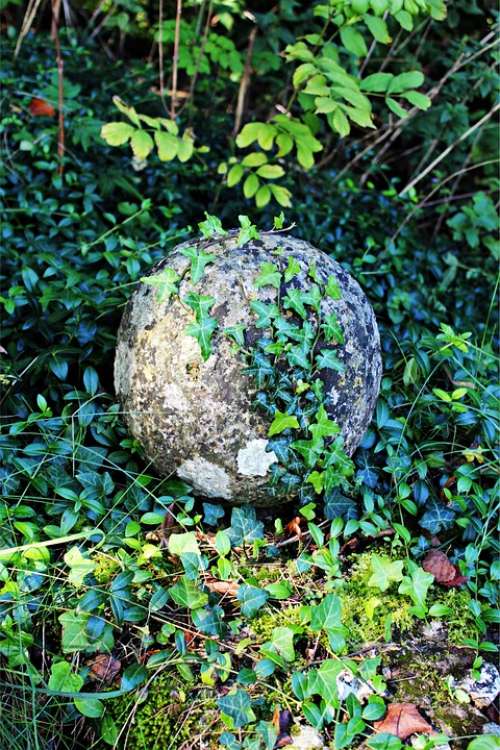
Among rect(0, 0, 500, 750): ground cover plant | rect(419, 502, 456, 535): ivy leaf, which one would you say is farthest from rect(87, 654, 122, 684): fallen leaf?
rect(419, 502, 456, 535): ivy leaf

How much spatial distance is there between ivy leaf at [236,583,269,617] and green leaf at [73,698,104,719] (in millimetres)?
531

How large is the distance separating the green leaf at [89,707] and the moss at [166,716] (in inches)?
2.7

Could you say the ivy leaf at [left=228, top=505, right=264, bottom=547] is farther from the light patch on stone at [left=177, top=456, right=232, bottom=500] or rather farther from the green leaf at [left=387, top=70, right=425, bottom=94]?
the green leaf at [left=387, top=70, right=425, bottom=94]

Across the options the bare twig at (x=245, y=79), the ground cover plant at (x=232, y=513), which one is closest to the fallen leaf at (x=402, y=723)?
the ground cover plant at (x=232, y=513)

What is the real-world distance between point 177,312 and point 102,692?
1.27 meters

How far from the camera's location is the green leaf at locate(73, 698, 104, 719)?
199 centimetres

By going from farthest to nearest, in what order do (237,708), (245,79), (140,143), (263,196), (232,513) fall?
(245,79), (263,196), (140,143), (232,513), (237,708)

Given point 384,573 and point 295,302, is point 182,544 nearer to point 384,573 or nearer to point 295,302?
point 384,573

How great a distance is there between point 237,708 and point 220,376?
1055 millimetres

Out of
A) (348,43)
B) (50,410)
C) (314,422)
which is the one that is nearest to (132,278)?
(50,410)

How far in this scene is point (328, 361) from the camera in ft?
7.80

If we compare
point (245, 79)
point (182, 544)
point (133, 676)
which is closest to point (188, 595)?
point (182, 544)

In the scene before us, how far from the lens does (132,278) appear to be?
3162 millimetres

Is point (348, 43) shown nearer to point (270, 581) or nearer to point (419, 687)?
point (270, 581)
